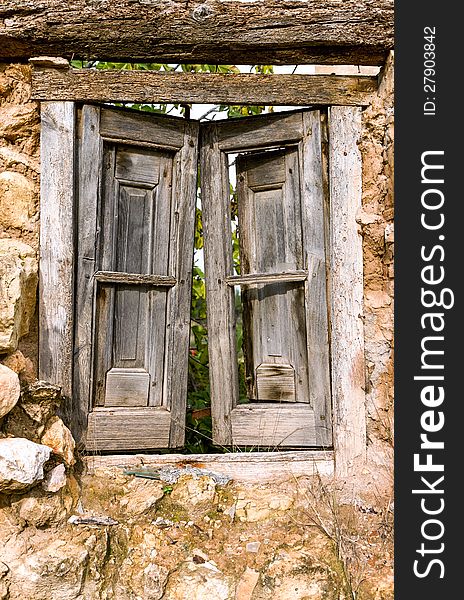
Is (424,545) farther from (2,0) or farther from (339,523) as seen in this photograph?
(2,0)

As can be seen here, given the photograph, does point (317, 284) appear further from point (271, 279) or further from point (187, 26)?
point (187, 26)

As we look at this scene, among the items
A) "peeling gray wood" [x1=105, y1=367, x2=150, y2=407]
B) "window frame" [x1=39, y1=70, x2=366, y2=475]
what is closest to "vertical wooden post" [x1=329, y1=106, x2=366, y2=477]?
"window frame" [x1=39, y1=70, x2=366, y2=475]

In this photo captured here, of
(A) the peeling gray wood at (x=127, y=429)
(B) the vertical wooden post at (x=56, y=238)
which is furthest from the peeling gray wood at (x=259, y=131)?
(A) the peeling gray wood at (x=127, y=429)

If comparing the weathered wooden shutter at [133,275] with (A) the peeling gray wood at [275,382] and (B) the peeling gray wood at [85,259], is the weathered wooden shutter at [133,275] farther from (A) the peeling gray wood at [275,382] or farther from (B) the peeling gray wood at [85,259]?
(A) the peeling gray wood at [275,382]

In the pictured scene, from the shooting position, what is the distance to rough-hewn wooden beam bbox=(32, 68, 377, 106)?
333cm

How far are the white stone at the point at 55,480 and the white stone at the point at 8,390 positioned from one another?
13.7 inches

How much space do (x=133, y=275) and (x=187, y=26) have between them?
1.23m

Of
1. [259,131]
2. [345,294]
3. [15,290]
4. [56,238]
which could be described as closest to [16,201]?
[56,238]

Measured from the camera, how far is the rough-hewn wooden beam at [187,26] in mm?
3205

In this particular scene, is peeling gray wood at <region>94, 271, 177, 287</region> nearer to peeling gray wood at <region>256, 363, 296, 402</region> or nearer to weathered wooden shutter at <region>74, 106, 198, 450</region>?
weathered wooden shutter at <region>74, 106, 198, 450</region>

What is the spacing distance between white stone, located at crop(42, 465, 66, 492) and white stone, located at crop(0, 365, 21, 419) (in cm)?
35

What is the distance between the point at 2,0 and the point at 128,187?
1.04m

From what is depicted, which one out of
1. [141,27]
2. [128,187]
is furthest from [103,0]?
[128,187]

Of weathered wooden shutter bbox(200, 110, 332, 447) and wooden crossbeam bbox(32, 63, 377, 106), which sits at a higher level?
wooden crossbeam bbox(32, 63, 377, 106)
